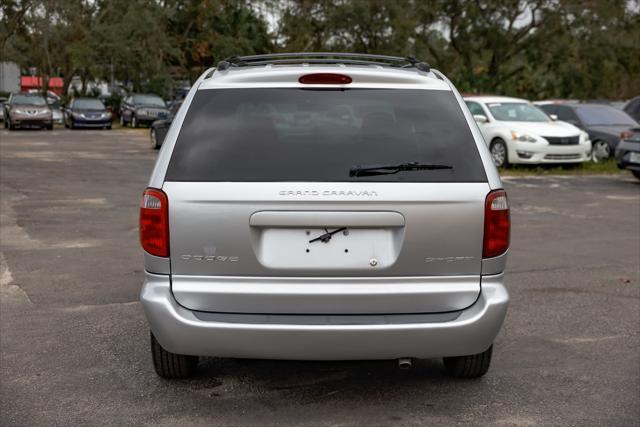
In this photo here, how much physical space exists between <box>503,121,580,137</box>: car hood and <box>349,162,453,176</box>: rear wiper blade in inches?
586

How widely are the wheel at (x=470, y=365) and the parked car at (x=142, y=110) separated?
32.2 m

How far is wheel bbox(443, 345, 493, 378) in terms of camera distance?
466 centimetres

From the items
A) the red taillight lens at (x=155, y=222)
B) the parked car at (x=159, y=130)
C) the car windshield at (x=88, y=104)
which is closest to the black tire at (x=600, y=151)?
the parked car at (x=159, y=130)

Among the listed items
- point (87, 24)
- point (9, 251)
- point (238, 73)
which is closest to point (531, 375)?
point (238, 73)

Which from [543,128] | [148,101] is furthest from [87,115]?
[543,128]

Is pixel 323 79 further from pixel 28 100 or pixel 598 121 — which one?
pixel 28 100

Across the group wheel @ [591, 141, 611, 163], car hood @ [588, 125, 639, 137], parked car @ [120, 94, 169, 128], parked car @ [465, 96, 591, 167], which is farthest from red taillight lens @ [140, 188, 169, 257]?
parked car @ [120, 94, 169, 128]

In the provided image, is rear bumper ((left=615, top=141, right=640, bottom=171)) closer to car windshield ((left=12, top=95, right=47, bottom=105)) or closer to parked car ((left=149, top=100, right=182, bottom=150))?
parked car ((left=149, top=100, right=182, bottom=150))

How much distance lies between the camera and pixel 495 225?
13.4 feet

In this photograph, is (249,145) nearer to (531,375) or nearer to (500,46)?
(531,375)

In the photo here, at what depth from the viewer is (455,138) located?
4137 mm

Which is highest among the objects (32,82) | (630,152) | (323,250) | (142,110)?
(323,250)

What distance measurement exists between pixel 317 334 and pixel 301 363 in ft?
3.81

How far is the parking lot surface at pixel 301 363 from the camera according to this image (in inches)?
168
